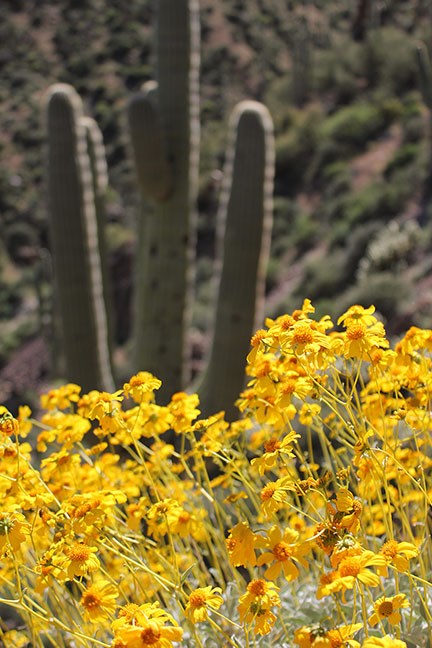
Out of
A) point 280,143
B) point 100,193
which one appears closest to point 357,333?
point 100,193

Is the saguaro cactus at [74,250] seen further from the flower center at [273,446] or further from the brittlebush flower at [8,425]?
the flower center at [273,446]

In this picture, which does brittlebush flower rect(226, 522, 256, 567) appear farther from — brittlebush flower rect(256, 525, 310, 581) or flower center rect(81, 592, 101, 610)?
flower center rect(81, 592, 101, 610)

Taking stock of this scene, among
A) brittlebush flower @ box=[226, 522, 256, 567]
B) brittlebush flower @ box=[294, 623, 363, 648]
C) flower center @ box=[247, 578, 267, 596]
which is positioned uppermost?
brittlebush flower @ box=[294, 623, 363, 648]

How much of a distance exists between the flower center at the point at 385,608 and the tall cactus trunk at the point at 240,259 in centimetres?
512

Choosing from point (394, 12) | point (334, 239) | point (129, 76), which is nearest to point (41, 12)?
point (129, 76)

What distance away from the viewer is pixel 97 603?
4.89 ft

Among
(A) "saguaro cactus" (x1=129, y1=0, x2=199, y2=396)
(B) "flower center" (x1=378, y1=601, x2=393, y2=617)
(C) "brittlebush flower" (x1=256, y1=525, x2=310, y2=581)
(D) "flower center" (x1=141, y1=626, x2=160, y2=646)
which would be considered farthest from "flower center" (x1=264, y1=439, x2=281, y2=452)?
(A) "saguaro cactus" (x1=129, y1=0, x2=199, y2=396)

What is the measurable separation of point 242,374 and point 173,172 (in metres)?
2.17

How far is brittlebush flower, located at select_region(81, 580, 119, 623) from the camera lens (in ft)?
4.85

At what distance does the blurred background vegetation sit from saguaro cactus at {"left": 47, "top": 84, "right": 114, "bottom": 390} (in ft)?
12.9

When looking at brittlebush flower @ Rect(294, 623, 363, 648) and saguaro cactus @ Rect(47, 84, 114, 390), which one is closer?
brittlebush flower @ Rect(294, 623, 363, 648)

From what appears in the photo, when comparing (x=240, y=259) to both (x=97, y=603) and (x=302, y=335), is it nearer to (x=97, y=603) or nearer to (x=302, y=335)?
(x=302, y=335)

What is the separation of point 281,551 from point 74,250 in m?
5.70

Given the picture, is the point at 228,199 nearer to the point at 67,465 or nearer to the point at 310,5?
the point at 67,465
